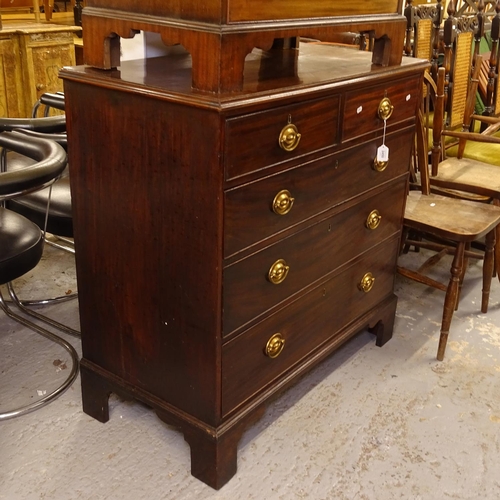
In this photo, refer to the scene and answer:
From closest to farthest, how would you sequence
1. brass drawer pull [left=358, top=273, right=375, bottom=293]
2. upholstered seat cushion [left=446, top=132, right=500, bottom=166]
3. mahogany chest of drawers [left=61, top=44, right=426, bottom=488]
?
1. mahogany chest of drawers [left=61, top=44, right=426, bottom=488]
2. brass drawer pull [left=358, top=273, right=375, bottom=293]
3. upholstered seat cushion [left=446, top=132, right=500, bottom=166]

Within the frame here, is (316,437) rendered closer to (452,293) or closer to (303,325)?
(303,325)

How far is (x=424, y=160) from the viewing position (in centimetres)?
272

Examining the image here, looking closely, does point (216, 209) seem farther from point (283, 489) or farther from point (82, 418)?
point (82, 418)

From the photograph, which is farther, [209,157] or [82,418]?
[82,418]

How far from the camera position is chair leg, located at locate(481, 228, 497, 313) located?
271 centimetres

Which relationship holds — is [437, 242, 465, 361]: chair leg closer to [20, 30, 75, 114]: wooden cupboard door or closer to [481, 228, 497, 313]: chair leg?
[481, 228, 497, 313]: chair leg

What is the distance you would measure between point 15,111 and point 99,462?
4.01 meters

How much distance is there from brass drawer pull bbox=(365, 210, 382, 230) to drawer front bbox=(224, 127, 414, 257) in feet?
0.35

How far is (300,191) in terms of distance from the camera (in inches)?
69.1

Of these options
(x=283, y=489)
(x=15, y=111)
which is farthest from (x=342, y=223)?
(x=15, y=111)

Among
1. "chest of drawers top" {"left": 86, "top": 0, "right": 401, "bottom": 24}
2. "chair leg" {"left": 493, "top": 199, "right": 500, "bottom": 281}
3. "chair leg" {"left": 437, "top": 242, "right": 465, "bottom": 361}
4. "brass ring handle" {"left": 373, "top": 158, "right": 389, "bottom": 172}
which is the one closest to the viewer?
"chest of drawers top" {"left": 86, "top": 0, "right": 401, "bottom": 24}

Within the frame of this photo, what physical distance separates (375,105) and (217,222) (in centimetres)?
75

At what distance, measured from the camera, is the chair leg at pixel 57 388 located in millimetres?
2072

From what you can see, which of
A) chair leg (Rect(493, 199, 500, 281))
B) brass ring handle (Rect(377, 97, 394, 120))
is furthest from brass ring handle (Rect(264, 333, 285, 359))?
chair leg (Rect(493, 199, 500, 281))
